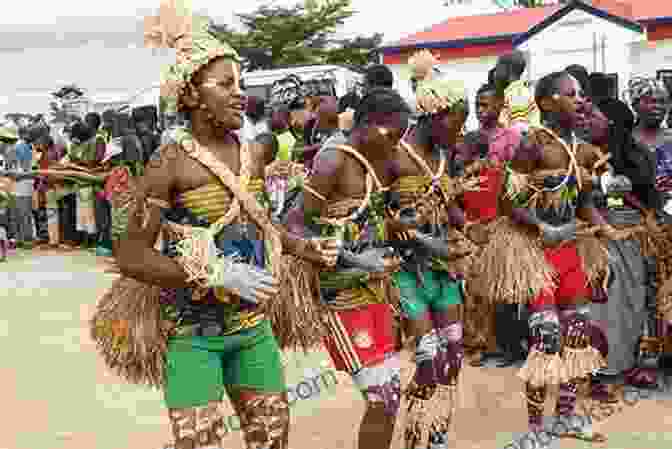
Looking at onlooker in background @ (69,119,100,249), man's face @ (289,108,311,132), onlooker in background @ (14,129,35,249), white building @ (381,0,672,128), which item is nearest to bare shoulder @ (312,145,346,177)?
man's face @ (289,108,311,132)

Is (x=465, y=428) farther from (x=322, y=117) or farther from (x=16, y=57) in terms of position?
(x=16, y=57)

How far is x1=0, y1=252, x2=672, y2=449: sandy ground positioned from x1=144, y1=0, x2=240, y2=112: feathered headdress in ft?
7.93

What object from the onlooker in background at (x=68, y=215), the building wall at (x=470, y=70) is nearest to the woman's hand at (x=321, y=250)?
Result: the onlooker in background at (x=68, y=215)

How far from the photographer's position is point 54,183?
14461mm

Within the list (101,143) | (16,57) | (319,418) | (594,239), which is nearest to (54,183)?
(101,143)

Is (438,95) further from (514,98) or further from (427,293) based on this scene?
(514,98)

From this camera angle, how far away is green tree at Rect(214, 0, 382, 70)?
3784cm

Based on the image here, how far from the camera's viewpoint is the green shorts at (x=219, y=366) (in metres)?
3.23

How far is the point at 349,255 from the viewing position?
383 centimetres

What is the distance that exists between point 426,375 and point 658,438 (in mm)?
Answer: 1579

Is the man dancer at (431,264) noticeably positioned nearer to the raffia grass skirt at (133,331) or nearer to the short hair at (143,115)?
the raffia grass skirt at (133,331)

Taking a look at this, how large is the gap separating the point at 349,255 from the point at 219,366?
79 cm

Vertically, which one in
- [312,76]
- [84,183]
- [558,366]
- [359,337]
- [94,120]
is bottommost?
[558,366]

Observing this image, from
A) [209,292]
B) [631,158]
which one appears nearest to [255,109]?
[631,158]
